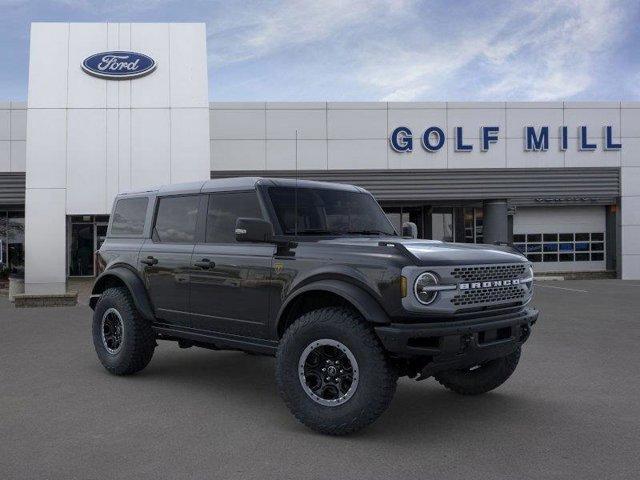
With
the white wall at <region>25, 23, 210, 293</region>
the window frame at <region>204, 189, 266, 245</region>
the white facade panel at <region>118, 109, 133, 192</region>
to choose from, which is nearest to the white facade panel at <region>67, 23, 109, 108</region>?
the white wall at <region>25, 23, 210, 293</region>

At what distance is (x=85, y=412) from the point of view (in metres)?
5.27

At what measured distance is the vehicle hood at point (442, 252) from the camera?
14.7 ft

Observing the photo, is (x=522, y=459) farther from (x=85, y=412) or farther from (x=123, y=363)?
(x=123, y=363)

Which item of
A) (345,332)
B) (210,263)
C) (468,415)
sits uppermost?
(210,263)

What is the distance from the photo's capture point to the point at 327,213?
5758mm

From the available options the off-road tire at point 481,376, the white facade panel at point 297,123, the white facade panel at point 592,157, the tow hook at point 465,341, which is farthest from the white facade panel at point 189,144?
the tow hook at point 465,341

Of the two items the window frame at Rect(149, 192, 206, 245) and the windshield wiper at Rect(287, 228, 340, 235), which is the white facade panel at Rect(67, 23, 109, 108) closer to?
the window frame at Rect(149, 192, 206, 245)

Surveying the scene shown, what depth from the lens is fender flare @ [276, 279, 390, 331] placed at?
175 inches

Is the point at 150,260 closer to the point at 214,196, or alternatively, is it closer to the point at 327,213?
the point at 214,196

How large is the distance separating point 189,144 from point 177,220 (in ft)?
43.8

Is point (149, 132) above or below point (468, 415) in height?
above

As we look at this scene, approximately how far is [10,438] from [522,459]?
368 centimetres

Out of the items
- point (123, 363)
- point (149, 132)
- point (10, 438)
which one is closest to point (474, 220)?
point (149, 132)

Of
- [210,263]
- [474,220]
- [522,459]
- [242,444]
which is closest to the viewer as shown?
[522,459]
